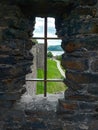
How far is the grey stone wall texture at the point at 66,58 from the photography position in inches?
86.6

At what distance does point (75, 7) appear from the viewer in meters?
2.23

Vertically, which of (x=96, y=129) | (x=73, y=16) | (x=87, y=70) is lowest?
(x=96, y=129)

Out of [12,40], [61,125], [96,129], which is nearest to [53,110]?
[61,125]

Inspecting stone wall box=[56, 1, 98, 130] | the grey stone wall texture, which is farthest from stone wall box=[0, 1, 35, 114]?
stone wall box=[56, 1, 98, 130]

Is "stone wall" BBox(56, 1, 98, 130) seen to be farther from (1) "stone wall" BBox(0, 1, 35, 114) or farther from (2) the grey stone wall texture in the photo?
(1) "stone wall" BBox(0, 1, 35, 114)

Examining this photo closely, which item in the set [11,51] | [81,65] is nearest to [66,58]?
[81,65]

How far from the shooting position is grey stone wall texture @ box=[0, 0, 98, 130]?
86.6 inches

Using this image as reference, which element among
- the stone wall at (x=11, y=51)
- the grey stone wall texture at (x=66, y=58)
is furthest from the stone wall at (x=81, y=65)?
the stone wall at (x=11, y=51)

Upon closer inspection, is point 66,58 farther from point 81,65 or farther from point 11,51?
point 11,51

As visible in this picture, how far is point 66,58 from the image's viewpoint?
2.32m

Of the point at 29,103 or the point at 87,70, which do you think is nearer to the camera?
the point at 87,70

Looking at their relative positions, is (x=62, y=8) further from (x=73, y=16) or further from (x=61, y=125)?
(x=61, y=125)

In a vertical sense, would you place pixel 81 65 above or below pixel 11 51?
below

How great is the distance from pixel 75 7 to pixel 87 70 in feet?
1.72
